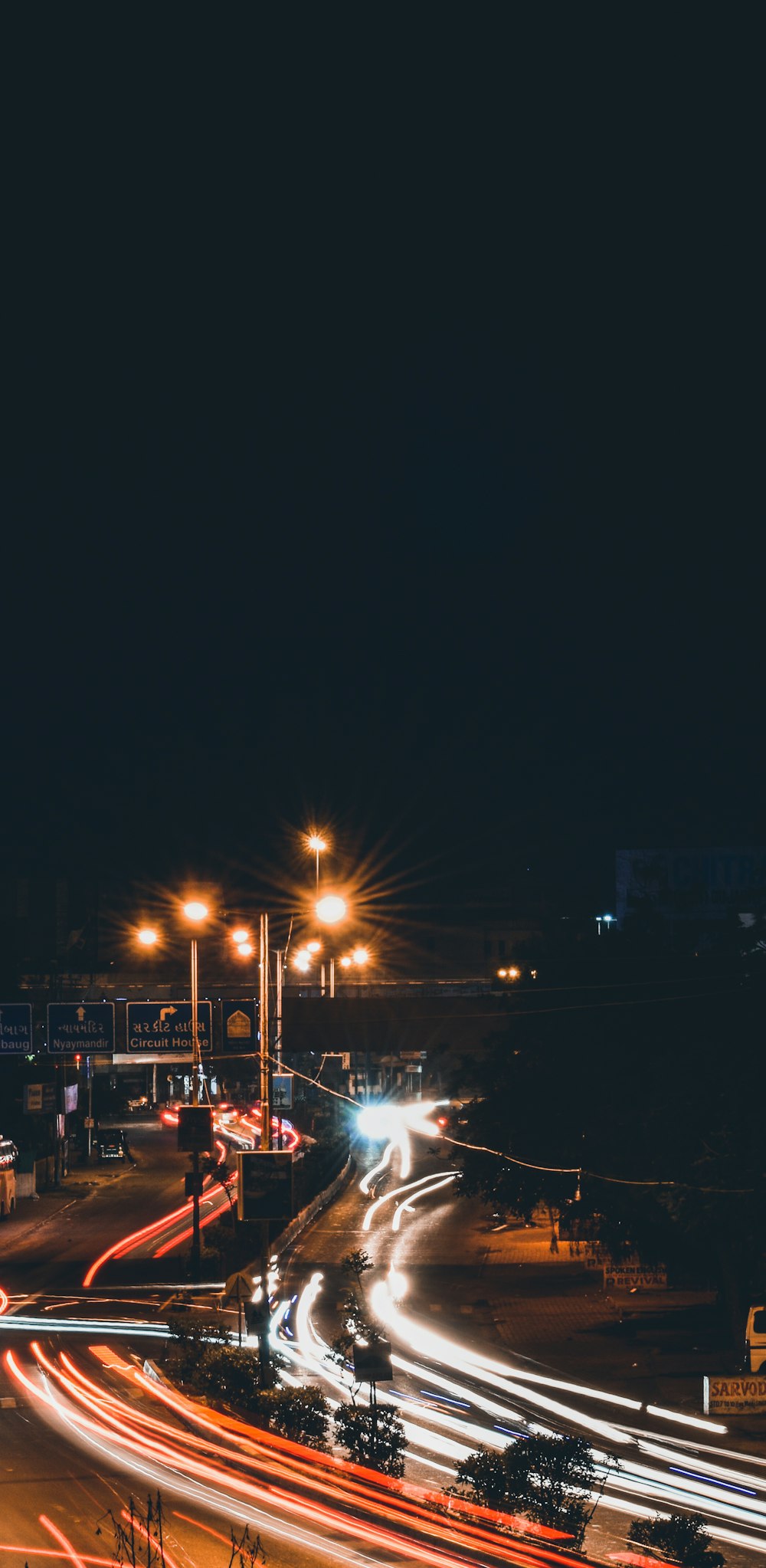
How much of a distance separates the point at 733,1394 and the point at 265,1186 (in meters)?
8.79

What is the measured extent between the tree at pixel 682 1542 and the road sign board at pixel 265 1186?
10.5 meters

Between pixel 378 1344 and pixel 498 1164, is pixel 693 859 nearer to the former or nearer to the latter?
pixel 498 1164

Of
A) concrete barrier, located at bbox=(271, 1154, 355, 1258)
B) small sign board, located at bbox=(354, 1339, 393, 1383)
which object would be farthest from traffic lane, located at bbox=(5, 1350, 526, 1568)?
concrete barrier, located at bbox=(271, 1154, 355, 1258)

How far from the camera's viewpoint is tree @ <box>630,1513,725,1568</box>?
13.0m

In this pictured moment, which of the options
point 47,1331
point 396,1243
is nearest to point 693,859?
point 396,1243

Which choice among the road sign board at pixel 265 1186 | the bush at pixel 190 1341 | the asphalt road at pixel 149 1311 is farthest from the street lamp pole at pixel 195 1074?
the road sign board at pixel 265 1186

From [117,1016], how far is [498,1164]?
419 inches

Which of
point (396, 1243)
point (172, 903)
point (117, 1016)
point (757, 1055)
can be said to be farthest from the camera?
point (172, 903)

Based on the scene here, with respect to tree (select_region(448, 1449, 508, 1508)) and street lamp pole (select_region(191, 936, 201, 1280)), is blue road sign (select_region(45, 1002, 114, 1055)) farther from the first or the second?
tree (select_region(448, 1449, 508, 1508))

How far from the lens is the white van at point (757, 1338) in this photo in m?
25.4

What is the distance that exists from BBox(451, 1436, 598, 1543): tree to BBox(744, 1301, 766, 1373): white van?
34.7ft

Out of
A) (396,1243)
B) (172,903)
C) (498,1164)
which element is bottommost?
(396,1243)

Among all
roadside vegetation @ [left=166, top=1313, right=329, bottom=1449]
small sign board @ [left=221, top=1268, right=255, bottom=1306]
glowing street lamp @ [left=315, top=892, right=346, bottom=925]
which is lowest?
roadside vegetation @ [left=166, top=1313, right=329, bottom=1449]

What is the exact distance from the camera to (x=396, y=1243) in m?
44.2
